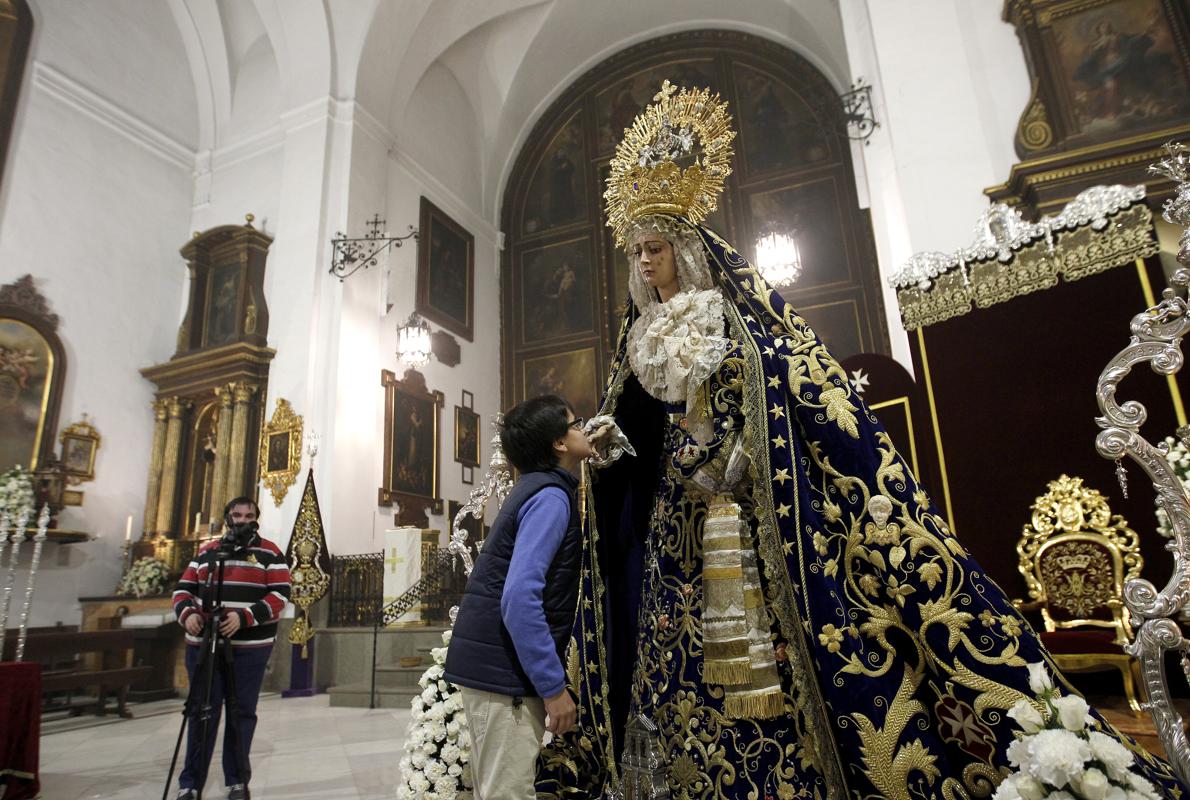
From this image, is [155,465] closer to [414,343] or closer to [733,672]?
[414,343]

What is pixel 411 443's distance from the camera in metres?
11.4

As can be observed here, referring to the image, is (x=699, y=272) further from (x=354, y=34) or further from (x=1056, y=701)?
(x=354, y=34)

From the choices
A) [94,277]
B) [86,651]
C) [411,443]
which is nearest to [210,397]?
[94,277]

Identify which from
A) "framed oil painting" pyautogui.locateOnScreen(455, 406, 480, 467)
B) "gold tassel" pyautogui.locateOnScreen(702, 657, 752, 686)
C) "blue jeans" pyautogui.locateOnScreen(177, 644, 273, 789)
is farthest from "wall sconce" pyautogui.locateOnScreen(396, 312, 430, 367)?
"gold tassel" pyautogui.locateOnScreen(702, 657, 752, 686)

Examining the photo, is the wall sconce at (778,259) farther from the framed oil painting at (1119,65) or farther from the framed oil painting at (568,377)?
the framed oil painting at (568,377)

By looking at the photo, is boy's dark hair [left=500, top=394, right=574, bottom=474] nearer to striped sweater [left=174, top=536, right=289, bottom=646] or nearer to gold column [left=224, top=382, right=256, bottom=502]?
striped sweater [left=174, top=536, right=289, bottom=646]

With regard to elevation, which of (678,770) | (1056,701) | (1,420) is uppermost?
(1,420)

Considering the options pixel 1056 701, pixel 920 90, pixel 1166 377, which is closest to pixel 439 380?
pixel 920 90

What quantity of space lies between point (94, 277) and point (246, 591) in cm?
862

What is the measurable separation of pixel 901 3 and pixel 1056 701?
724 centimetres

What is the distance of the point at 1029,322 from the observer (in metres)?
5.32

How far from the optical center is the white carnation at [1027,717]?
157cm

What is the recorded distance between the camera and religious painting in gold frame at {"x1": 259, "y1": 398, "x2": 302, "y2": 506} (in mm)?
9609

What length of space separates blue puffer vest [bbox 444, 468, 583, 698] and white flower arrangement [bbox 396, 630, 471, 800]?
986 millimetres
